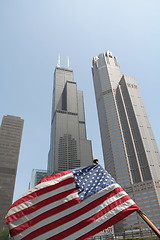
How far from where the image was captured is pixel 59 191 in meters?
8.67

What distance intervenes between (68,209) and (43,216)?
1.12 metres

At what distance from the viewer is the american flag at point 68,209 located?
7656mm

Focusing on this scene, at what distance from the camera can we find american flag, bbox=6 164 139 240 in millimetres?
7656

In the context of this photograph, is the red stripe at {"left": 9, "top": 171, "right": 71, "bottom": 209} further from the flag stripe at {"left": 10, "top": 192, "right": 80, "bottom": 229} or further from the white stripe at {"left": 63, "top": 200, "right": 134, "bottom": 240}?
the white stripe at {"left": 63, "top": 200, "right": 134, "bottom": 240}

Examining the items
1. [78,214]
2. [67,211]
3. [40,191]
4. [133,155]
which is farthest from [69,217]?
[133,155]

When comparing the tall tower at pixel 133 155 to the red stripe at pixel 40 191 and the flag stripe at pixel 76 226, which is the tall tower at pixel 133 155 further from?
the red stripe at pixel 40 191

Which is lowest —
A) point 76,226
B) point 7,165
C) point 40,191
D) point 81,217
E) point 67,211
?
point 76,226

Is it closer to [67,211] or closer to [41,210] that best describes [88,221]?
[67,211]

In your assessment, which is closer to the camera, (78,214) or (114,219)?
(114,219)

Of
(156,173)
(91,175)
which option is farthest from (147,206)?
(91,175)

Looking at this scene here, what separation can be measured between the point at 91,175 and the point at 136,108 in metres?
189

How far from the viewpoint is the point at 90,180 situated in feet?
30.6

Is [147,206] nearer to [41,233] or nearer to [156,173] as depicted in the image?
[156,173]

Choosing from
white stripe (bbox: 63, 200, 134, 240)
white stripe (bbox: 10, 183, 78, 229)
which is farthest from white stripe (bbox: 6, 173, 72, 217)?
white stripe (bbox: 63, 200, 134, 240)
